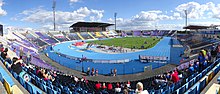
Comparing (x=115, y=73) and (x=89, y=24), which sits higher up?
(x=89, y=24)

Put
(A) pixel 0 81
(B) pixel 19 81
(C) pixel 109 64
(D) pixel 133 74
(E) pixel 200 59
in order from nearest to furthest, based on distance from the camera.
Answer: (B) pixel 19 81, (A) pixel 0 81, (E) pixel 200 59, (D) pixel 133 74, (C) pixel 109 64

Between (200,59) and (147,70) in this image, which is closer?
(200,59)

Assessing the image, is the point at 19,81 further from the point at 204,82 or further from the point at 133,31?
the point at 133,31

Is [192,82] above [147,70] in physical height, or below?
above

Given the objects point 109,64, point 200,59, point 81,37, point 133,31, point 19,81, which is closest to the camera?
point 19,81

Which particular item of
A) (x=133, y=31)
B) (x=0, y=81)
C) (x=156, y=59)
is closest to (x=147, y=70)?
(x=156, y=59)

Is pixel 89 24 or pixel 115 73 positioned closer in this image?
pixel 115 73

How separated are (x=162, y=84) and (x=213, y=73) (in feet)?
8.18

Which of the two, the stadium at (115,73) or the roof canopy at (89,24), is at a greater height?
the roof canopy at (89,24)

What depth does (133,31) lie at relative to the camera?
8319 centimetres

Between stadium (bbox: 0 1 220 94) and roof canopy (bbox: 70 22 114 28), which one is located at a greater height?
roof canopy (bbox: 70 22 114 28)

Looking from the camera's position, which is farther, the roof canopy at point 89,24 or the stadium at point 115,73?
the roof canopy at point 89,24

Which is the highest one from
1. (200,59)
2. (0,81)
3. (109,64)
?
(200,59)

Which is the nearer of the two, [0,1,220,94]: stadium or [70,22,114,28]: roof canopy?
[0,1,220,94]: stadium
